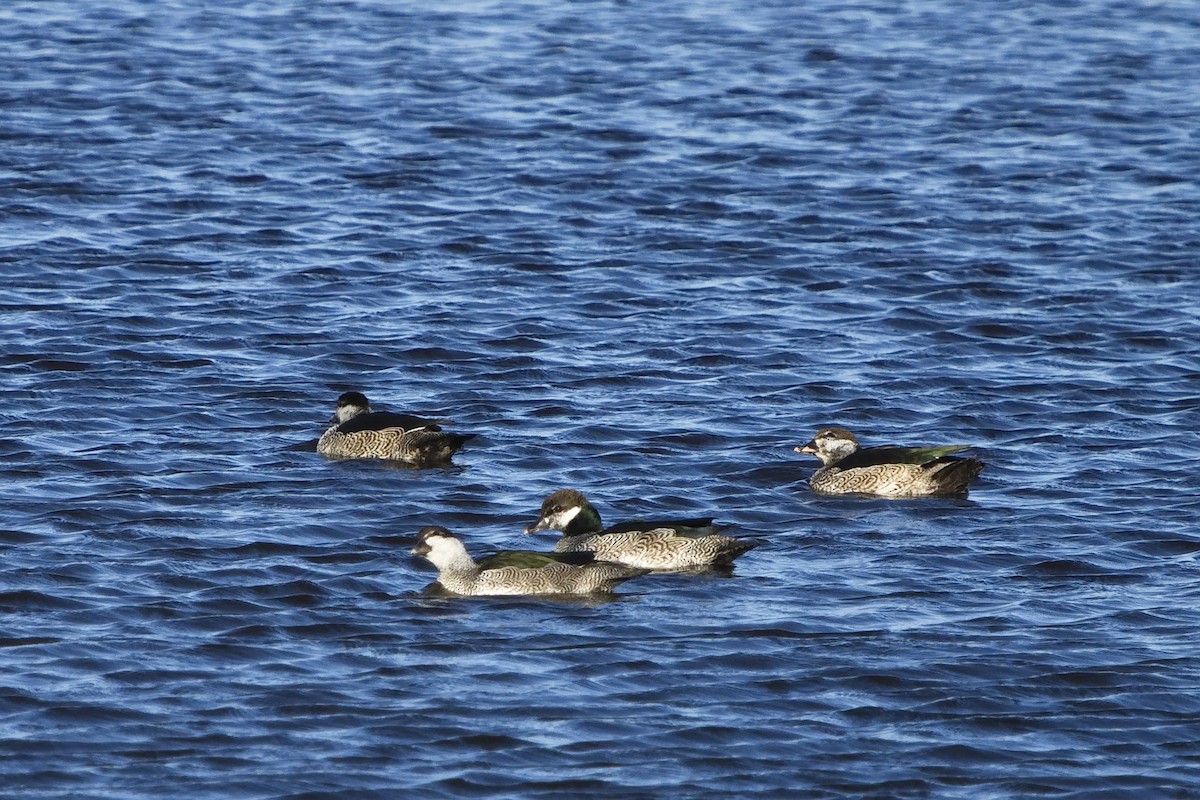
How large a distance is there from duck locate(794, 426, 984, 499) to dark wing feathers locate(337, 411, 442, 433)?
3062 millimetres

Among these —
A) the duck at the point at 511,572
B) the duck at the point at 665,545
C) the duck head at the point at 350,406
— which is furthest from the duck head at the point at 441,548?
the duck head at the point at 350,406

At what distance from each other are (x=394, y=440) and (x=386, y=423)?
0.18 meters

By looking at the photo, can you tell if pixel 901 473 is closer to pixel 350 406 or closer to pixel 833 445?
pixel 833 445

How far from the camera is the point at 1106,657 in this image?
12.8m

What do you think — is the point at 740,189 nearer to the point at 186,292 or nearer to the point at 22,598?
the point at 186,292

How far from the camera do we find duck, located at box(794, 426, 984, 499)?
1600 cm

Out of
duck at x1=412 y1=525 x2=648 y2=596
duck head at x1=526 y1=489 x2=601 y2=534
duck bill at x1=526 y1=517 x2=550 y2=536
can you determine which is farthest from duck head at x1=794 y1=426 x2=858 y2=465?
duck at x1=412 y1=525 x2=648 y2=596

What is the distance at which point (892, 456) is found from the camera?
1609 cm

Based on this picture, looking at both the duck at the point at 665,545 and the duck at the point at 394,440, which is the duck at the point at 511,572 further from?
the duck at the point at 394,440

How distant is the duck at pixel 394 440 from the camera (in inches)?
653

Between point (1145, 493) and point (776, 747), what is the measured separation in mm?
6016

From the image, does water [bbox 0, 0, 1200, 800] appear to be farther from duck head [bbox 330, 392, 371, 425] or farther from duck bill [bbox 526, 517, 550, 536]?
duck head [bbox 330, 392, 371, 425]

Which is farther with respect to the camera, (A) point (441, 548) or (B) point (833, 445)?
(B) point (833, 445)

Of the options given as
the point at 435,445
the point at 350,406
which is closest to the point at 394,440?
the point at 435,445
